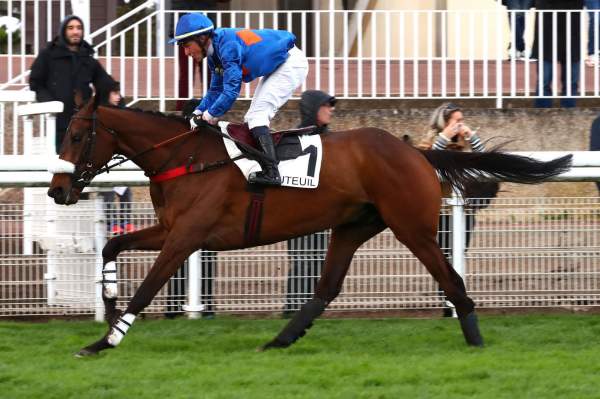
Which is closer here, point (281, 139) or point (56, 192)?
point (56, 192)

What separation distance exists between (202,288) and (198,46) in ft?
6.19

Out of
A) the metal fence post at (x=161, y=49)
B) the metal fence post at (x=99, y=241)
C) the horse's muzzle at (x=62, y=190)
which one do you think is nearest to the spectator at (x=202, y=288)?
the metal fence post at (x=99, y=241)

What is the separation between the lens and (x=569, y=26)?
12.4 m

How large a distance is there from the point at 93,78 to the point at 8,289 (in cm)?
198

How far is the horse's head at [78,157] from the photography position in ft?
24.8

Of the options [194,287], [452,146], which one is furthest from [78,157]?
[452,146]

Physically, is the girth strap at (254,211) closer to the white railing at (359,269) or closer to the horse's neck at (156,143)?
the horse's neck at (156,143)

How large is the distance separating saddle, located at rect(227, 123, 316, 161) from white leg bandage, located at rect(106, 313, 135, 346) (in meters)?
1.21

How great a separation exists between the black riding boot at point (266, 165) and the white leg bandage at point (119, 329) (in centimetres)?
105

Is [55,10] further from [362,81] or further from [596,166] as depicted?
[596,166]

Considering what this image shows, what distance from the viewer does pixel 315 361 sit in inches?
278

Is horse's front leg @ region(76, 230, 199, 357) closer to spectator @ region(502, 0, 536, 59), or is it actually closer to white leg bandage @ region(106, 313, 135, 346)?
white leg bandage @ region(106, 313, 135, 346)

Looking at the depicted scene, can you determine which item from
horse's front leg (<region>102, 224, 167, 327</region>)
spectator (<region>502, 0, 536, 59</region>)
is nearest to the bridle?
horse's front leg (<region>102, 224, 167, 327</region>)

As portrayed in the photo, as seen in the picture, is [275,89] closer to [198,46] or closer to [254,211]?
[198,46]
